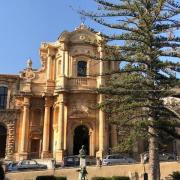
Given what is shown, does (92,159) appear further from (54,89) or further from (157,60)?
(157,60)

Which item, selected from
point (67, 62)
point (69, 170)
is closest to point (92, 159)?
Result: point (69, 170)

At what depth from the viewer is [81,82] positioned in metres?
45.3

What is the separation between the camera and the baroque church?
1743 inches

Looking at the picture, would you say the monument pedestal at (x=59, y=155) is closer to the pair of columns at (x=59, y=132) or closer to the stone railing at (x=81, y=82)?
the pair of columns at (x=59, y=132)

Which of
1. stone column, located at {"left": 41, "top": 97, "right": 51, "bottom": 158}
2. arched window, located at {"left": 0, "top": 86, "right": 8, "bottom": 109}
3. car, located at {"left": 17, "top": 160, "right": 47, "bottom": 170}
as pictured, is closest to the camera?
car, located at {"left": 17, "top": 160, "right": 47, "bottom": 170}

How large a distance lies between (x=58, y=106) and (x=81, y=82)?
366cm

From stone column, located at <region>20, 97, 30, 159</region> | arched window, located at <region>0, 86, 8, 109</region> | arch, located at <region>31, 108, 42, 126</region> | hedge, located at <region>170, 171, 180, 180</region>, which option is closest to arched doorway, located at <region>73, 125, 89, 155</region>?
arch, located at <region>31, 108, 42, 126</region>

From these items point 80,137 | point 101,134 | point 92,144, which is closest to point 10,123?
point 80,137

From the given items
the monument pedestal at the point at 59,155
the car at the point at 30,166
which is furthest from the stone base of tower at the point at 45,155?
the car at the point at 30,166

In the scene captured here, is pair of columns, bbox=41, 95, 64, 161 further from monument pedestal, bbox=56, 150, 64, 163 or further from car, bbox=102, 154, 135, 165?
car, bbox=102, 154, 135, 165

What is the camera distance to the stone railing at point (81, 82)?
1778 inches

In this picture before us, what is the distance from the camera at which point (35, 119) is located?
4762 cm

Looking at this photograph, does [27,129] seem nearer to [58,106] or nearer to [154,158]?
[58,106]

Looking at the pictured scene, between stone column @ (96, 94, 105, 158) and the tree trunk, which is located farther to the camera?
stone column @ (96, 94, 105, 158)
